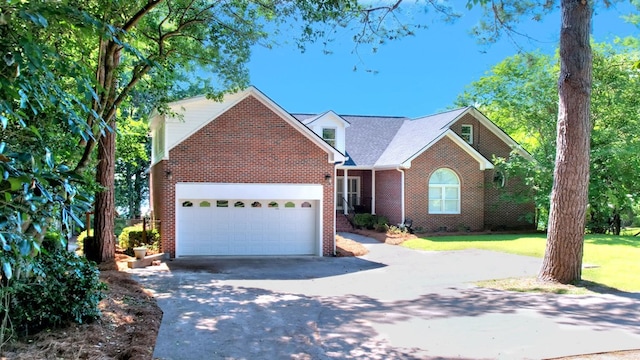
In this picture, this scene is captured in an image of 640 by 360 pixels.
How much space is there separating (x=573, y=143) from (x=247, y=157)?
999 centimetres

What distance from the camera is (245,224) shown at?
53.2ft

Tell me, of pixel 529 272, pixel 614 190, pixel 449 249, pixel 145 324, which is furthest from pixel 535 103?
pixel 145 324

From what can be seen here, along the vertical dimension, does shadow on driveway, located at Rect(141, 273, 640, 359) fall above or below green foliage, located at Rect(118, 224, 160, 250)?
below

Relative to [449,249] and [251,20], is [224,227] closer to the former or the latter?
[251,20]

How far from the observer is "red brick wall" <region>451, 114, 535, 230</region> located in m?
23.4

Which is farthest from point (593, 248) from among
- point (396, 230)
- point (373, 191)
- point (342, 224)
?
point (342, 224)

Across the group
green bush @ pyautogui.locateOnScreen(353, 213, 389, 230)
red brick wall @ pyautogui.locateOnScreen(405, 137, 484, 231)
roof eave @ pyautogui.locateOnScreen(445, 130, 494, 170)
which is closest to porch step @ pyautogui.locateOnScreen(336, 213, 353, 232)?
green bush @ pyautogui.locateOnScreen(353, 213, 389, 230)

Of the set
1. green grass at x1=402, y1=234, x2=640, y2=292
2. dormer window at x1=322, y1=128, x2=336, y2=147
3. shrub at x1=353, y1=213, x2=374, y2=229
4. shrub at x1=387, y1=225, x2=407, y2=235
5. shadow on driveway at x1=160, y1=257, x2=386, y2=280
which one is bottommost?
shadow on driveway at x1=160, y1=257, x2=386, y2=280

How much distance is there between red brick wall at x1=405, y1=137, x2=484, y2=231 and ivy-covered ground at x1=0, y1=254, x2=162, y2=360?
1568cm

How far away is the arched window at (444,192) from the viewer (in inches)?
890

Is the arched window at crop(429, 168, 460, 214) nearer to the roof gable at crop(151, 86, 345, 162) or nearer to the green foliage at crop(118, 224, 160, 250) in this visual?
the roof gable at crop(151, 86, 345, 162)

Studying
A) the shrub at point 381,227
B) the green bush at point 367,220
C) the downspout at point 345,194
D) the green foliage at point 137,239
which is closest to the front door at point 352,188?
the downspout at point 345,194

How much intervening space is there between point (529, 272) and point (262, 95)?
10.2 m

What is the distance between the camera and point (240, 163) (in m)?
15.8
